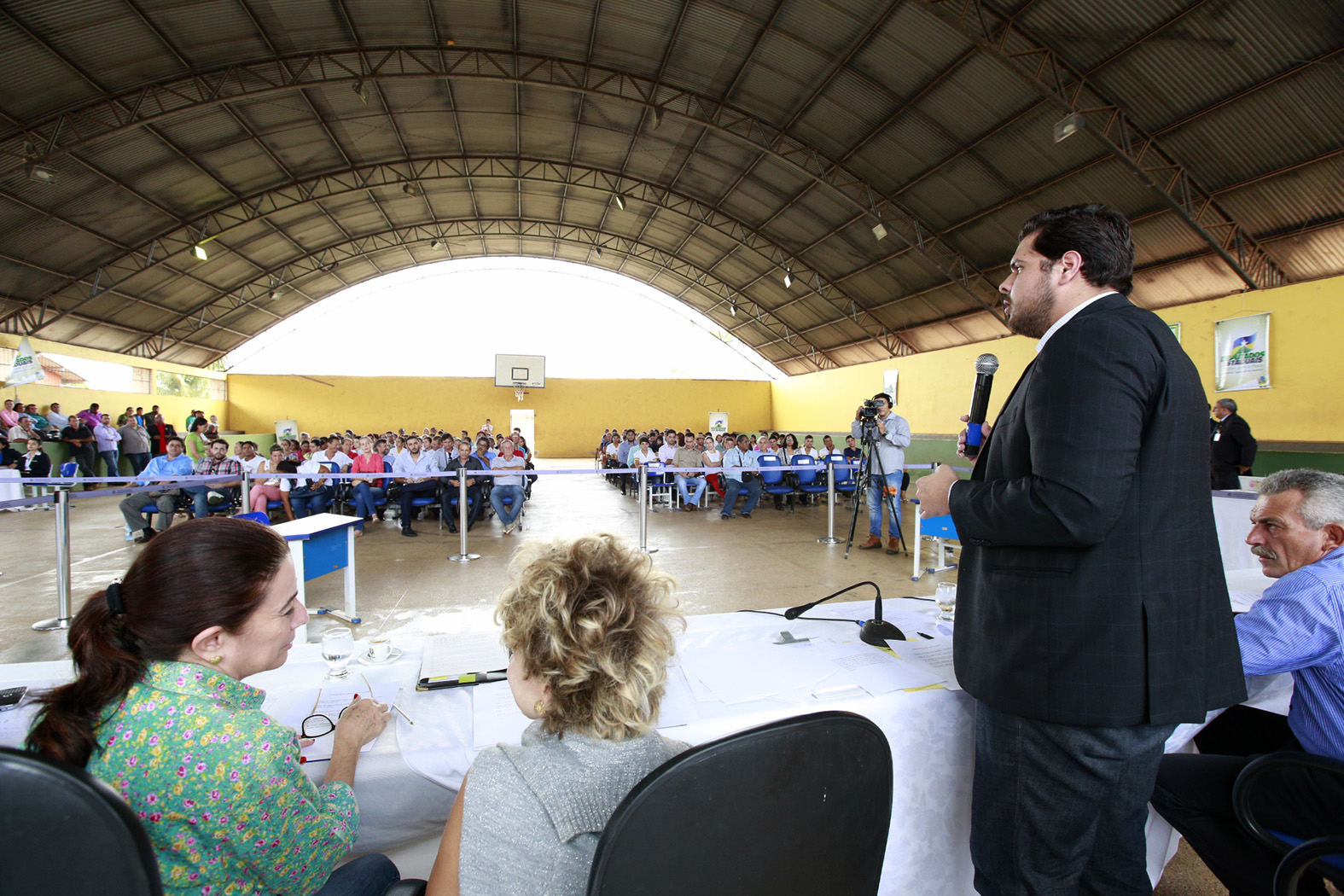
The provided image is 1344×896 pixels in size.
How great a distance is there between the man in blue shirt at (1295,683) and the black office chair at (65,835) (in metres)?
1.78

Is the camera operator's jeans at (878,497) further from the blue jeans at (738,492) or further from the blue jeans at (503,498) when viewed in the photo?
the blue jeans at (503,498)

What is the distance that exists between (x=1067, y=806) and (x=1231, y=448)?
7.07m

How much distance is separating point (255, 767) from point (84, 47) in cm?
1170

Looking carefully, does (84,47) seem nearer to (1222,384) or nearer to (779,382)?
(1222,384)

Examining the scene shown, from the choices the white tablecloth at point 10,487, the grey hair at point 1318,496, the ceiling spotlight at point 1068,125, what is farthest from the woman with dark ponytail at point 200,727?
the ceiling spotlight at point 1068,125

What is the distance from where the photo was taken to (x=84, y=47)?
8.10 meters

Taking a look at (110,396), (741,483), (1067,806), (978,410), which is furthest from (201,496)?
(110,396)

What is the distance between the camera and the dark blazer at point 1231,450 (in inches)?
237

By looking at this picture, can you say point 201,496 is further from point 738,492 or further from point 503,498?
point 738,492

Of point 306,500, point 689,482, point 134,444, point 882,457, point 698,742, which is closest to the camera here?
point 698,742

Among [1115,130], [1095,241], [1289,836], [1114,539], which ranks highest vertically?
[1115,130]

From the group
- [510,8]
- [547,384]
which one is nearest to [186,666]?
[510,8]

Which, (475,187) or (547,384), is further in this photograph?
(547,384)

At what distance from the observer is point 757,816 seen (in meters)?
0.65
